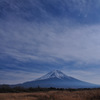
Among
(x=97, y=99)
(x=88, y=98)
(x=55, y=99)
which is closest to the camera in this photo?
(x=97, y=99)

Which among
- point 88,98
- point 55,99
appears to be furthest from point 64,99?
point 88,98

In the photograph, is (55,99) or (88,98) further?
(55,99)

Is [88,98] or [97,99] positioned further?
[88,98]

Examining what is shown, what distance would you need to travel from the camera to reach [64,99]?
1527 centimetres

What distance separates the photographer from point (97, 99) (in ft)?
45.5

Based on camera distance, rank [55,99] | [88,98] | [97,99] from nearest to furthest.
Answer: [97,99] → [88,98] → [55,99]

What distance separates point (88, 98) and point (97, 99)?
1.14 m

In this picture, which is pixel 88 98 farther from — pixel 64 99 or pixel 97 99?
pixel 64 99

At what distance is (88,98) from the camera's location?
14875 millimetres

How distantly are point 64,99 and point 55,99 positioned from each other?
1.01m

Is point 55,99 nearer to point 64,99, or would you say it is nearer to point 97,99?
point 64,99

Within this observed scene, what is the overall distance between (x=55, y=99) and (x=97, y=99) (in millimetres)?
3922

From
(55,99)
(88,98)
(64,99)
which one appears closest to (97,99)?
(88,98)

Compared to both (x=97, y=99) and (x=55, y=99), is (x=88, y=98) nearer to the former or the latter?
(x=97, y=99)
